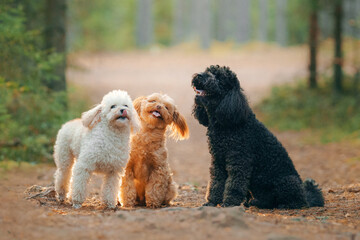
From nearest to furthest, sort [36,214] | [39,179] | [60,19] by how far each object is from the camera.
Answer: [36,214] → [39,179] → [60,19]

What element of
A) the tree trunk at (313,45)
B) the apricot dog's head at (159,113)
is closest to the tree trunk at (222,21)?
the tree trunk at (313,45)

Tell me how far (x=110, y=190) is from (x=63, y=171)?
91 centimetres

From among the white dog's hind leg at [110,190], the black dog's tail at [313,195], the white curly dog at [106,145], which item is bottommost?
the black dog's tail at [313,195]

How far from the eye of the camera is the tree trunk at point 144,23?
135ft

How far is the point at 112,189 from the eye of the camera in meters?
5.81

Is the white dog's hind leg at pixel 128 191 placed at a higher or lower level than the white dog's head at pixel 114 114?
lower

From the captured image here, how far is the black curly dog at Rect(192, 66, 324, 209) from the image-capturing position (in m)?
5.67

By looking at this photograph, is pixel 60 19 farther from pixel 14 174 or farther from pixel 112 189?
pixel 112 189

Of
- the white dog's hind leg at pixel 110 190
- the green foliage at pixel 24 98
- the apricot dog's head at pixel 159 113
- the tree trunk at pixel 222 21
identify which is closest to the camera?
the white dog's hind leg at pixel 110 190

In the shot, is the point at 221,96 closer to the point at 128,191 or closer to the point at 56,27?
the point at 128,191

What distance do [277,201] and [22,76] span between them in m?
5.62

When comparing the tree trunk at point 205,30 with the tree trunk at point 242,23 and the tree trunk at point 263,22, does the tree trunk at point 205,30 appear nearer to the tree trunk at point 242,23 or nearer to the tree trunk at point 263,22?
the tree trunk at point 242,23

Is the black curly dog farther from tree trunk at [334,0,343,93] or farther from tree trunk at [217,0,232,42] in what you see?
tree trunk at [217,0,232,42]

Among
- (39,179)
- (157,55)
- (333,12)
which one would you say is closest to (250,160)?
(39,179)
